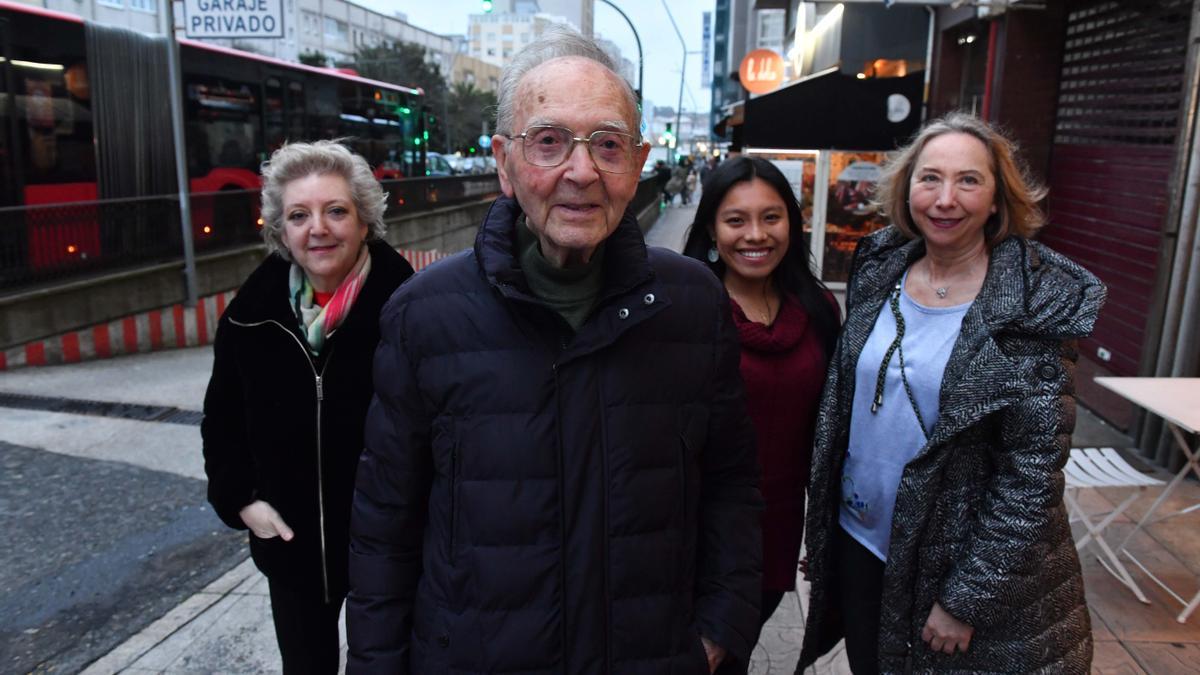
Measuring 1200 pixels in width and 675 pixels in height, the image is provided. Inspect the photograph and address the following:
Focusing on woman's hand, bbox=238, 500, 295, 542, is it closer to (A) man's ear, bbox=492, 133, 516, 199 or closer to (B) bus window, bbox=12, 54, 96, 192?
(A) man's ear, bbox=492, 133, 516, 199

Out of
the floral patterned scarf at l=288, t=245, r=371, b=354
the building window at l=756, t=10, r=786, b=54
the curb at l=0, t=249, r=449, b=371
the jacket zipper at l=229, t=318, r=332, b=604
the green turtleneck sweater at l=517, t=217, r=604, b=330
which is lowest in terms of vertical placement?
the curb at l=0, t=249, r=449, b=371

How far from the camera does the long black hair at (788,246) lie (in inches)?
103

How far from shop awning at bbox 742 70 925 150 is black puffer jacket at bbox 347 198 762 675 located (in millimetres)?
9584

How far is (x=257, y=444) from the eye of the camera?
7.87 ft

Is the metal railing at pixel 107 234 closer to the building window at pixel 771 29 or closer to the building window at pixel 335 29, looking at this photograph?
the building window at pixel 771 29

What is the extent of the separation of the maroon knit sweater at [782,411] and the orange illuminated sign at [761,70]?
1721 cm

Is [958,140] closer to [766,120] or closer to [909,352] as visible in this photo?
[909,352]

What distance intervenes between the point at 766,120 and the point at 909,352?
9354 millimetres

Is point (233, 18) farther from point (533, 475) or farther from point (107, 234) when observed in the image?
point (533, 475)

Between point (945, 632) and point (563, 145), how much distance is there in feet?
5.03

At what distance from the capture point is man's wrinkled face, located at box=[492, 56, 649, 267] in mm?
1583

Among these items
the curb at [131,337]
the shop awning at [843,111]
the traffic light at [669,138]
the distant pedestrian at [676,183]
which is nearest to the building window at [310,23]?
the traffic light at [669,138]

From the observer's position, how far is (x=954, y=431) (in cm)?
202

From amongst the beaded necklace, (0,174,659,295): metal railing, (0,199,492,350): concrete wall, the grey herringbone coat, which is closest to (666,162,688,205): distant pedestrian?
(0,174,659,295): metal railing
